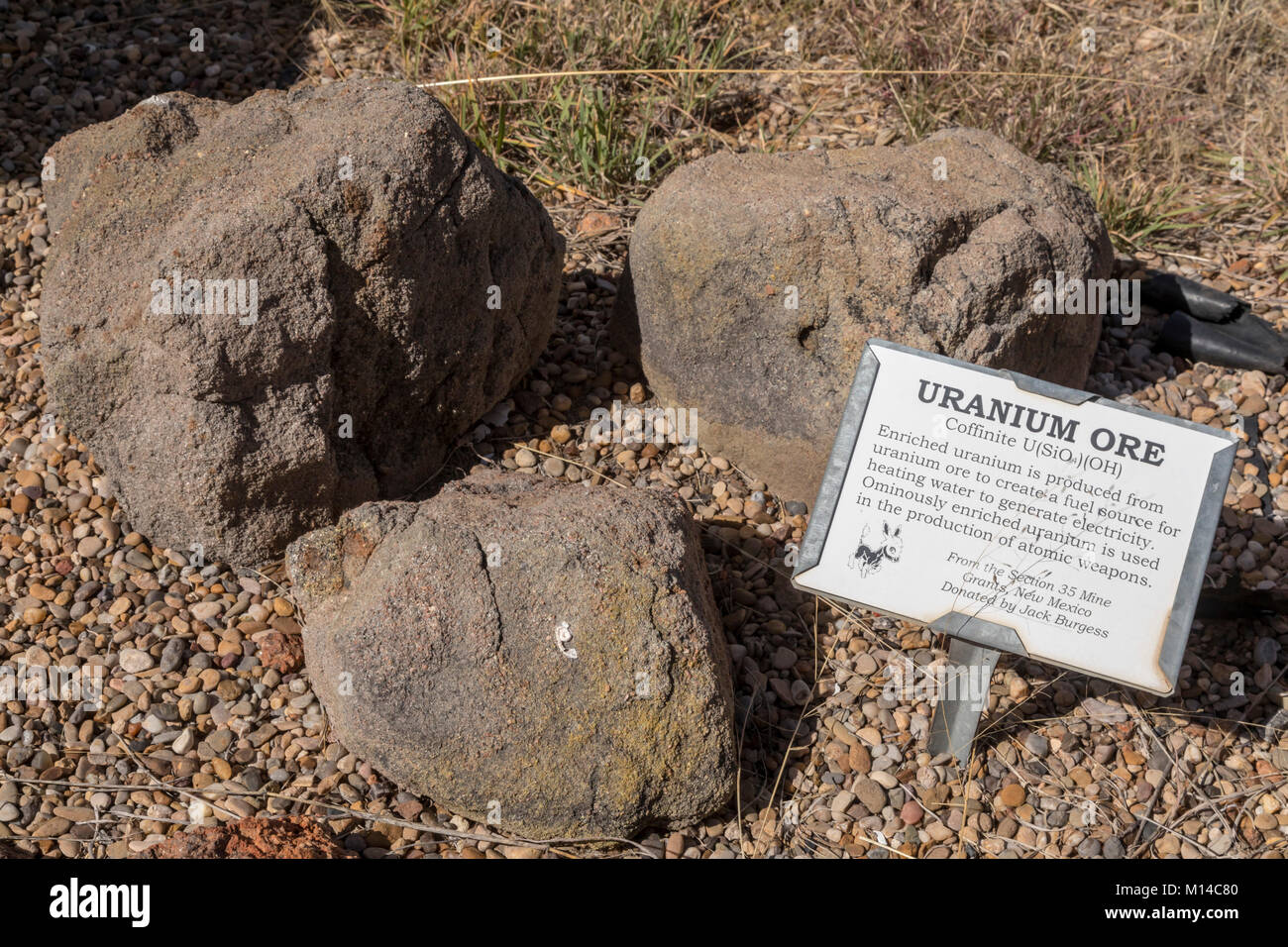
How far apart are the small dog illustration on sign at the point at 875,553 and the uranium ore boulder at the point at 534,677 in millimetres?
397

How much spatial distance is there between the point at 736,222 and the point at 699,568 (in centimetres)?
106

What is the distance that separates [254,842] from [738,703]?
4.09 feet

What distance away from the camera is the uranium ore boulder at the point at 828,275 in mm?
3359

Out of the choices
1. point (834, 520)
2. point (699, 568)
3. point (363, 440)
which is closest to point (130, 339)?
point (363, 440)

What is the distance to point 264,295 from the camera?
3031mm

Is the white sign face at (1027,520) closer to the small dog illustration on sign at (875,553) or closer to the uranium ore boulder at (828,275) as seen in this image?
the small dog illustration on sign at (875,553)

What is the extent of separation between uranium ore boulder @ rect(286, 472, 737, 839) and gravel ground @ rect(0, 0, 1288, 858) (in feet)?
0.60

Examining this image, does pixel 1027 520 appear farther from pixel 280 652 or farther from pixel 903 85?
pixel 903 85

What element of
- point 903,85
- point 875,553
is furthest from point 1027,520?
point 903,85

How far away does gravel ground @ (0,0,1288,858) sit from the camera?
288 centimetres

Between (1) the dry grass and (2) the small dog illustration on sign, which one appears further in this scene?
(1) the dry grass

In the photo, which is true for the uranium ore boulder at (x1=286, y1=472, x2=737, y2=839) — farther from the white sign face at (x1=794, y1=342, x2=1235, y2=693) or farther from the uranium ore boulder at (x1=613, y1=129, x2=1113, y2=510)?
the uranium ore boulder at (x1=613, y1=129, x2=1113, y2=510)

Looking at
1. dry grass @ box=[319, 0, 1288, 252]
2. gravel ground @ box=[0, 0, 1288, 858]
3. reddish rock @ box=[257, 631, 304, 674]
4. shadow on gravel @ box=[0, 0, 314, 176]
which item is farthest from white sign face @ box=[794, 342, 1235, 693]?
shadow on gravel @ box=[0, 0, 314, 176]

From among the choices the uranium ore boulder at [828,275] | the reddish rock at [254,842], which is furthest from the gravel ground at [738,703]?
the uranium ore boulder at [828,275]
